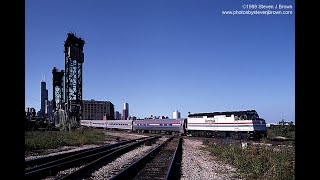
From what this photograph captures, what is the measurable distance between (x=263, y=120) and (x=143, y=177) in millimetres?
23749

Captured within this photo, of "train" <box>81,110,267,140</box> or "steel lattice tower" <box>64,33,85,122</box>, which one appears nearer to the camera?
"train" <box>81,110,267,140</box>

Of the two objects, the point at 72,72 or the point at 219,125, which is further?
the point at 72,72

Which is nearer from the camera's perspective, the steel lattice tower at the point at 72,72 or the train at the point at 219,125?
the train at the point at 219,125

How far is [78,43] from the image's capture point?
5838 centimetres
